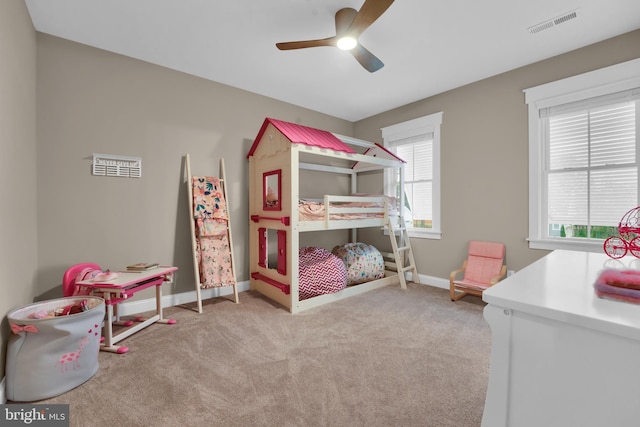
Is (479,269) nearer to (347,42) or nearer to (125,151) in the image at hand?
(347,42)

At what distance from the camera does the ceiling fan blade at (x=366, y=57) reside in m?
2.35

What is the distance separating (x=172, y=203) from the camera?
317cm


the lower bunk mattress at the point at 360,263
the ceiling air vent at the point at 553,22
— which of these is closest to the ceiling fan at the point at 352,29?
the ceiling air vent at the point at 553,22

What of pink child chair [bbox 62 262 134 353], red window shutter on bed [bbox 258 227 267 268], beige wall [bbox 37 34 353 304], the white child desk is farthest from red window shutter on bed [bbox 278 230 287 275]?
pink child chair [bbox 62 262 134 353]

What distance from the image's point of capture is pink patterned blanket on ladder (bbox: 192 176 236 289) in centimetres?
312

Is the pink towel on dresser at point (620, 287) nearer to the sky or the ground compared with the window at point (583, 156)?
nearer to the ground

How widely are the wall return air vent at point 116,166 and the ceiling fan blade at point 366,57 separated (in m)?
2.37

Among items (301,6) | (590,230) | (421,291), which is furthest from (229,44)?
(590,230)

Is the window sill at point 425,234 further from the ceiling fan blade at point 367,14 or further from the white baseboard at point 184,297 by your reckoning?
the ceiling fan blade at point 367,14

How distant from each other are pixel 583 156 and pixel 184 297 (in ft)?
14.6

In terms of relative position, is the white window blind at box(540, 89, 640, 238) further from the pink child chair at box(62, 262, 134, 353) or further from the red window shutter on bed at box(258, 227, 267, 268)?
the pink child chair at box(62, 262, 134, 353)

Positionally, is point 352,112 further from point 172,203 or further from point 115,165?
point 115,165

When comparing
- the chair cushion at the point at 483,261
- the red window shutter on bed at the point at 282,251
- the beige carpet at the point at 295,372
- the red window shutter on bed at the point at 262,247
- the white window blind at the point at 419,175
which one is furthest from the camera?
the white window blind at the point at 419,175

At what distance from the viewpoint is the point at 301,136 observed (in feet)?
10.3
